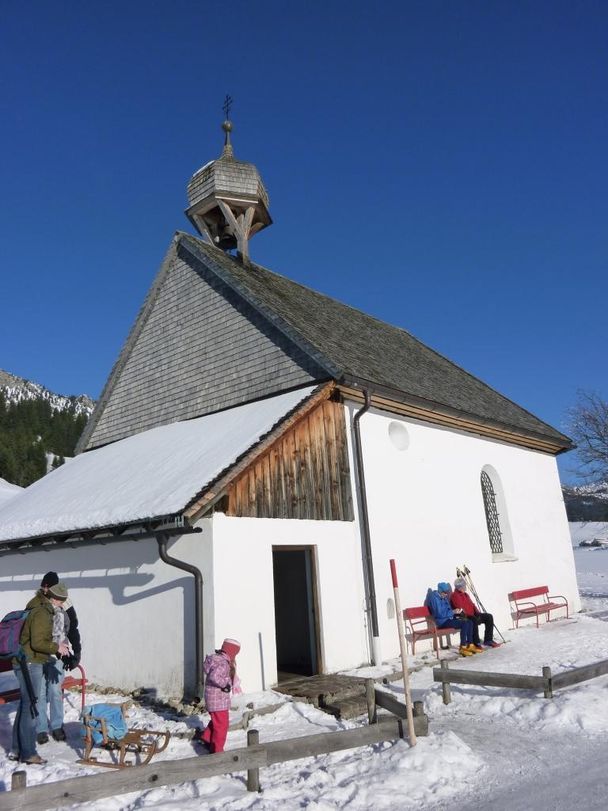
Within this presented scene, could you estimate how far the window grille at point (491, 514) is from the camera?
15.7m

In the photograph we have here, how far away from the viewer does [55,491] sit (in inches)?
535

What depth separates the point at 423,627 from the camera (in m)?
12.3

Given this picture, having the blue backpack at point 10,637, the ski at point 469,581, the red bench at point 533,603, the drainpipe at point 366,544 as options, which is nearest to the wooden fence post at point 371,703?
the drainpipe at point 366,544

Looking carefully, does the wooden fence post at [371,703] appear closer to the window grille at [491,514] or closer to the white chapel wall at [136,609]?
the white chapel wall at [136,609]

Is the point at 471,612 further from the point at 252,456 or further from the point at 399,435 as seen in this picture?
the point at 252,456

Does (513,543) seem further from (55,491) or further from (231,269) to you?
(55,491)

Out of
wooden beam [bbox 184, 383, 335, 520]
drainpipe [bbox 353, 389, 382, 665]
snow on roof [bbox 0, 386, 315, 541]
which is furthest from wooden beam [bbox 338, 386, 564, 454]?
snow on roof [bbox 0, 386, 315, 541]

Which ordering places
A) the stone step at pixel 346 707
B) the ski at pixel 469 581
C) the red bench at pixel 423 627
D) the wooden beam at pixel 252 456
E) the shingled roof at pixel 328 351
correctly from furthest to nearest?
the ski at pixel 469 581 < the shingled roof at pixel 328 351 < the red bench at pixel 423 627 < the wooden beam at pixel 252 456 < the stone step at pixel 346 707

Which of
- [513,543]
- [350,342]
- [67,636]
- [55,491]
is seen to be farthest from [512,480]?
[67,636]

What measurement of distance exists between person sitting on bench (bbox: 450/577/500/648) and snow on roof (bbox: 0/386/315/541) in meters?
4.93

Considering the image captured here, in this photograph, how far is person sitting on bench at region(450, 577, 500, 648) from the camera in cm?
1190

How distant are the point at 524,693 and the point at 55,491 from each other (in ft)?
33.7

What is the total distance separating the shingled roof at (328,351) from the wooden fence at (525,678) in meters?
5.57

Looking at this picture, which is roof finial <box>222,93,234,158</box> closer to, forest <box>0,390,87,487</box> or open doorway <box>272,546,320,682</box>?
open doorway <box>272,546,320,682</box>
